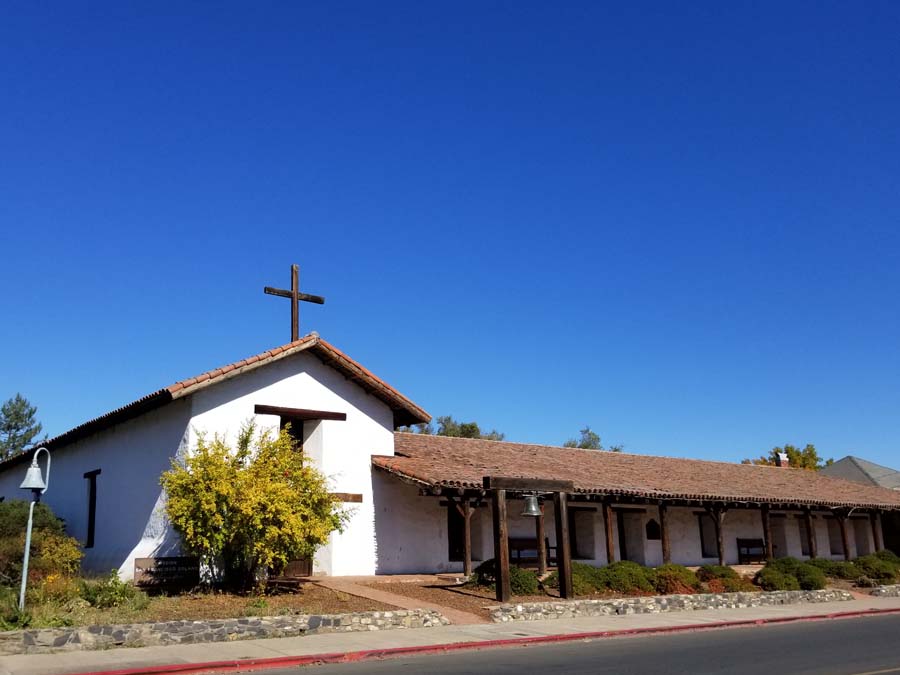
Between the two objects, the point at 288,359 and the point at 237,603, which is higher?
the point at 288,359

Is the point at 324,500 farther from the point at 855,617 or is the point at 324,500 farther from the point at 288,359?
the point at 855,617

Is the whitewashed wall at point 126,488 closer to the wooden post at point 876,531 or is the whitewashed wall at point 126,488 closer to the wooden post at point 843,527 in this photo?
the wooden post at point 843,527

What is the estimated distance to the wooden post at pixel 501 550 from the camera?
1677 cm

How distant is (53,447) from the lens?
2409 centimetres

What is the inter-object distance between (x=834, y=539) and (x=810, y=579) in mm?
12869

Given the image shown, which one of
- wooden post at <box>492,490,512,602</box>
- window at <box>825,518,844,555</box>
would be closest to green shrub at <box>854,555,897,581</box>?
window at <box>825,518,844,555</box>

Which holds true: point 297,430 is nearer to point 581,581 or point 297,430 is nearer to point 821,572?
point 581,581

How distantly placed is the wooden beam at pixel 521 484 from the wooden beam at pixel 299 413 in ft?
14.2

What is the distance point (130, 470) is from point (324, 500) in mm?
5727

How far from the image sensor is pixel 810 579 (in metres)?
22.3

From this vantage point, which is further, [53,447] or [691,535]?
[691,535]

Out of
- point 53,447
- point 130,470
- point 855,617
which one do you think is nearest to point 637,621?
point 855,617

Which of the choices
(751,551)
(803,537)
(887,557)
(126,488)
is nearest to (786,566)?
(751,551)

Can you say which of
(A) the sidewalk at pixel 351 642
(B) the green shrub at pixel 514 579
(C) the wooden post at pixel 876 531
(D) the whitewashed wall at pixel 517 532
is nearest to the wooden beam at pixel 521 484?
(B) the green shrub at pixel 514 579
